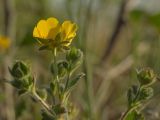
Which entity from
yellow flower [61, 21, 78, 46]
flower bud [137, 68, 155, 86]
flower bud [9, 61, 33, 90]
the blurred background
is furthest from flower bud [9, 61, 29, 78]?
the blurred background

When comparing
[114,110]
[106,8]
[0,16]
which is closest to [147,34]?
[106,8]

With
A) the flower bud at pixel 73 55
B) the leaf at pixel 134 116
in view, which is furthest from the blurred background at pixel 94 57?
the flower bud at pixel 73 55

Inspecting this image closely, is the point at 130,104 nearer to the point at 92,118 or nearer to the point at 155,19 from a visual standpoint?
the point at 92,118

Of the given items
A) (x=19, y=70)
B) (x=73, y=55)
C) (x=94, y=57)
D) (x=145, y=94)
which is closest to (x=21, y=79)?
(x=19, y=70)

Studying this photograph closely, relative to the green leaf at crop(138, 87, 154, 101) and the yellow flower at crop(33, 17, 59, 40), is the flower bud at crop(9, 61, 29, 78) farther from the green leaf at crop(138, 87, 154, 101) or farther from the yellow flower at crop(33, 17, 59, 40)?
the green leaf at crop(138, 87, 154, 101)

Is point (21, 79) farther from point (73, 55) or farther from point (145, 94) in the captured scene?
point (145, 94)

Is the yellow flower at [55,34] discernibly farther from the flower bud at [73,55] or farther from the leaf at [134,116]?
the leaf at [134,116]
